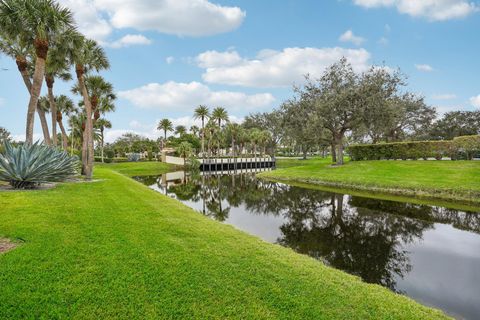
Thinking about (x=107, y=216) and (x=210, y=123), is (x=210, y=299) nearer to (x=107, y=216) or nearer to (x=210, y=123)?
(x=107, y=216)

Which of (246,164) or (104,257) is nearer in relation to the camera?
(104,257)

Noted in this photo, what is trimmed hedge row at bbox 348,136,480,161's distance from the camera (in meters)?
27.7

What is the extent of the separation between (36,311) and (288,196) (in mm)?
18817

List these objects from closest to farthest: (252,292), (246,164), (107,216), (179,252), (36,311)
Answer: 1. (36,311)
2. (252,292)
3. (179,252)
4. (107,216)
5. (246,164)

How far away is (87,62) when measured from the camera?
24.1 m

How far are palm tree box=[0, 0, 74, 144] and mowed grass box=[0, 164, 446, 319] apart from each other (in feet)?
42.4

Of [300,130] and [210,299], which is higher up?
[300,130]

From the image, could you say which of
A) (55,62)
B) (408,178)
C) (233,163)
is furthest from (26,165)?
(233,163)

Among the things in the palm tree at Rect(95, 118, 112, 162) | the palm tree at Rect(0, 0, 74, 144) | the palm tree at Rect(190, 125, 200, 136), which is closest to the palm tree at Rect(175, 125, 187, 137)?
the palm tree at Rect(190, 125, 200, 136)

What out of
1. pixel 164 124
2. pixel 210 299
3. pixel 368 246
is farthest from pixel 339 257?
pixel 164 124

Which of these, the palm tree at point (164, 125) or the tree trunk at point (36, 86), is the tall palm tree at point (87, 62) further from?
the palm tree at point (164, 125)

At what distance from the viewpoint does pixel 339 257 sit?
8711mm

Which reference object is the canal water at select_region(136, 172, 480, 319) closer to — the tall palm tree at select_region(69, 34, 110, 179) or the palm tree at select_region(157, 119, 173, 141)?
the tall palm tree at select_region(69, 34, 110, 179)

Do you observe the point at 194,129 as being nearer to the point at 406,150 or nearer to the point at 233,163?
the point at 233,163
